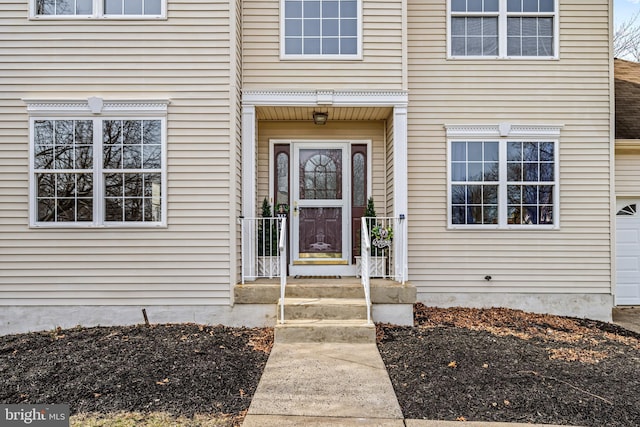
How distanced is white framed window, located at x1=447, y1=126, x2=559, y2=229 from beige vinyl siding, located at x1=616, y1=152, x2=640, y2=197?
4.63ft

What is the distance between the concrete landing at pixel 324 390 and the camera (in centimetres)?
316

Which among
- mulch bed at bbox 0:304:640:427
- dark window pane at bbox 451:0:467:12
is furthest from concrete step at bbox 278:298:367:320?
dark window pane at bbox 451:0:467:12

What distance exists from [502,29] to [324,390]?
604 centimetres

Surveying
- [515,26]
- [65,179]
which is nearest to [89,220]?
[65,179]

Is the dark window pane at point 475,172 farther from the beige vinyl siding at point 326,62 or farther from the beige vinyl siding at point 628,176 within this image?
the beige vinyl siding at point 628,176

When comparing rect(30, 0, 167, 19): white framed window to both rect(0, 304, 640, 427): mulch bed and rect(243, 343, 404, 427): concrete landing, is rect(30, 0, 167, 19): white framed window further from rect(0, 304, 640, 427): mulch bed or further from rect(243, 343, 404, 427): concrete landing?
rect(243, 343, 404, 427): concrete landing

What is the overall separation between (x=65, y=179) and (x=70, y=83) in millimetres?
1266

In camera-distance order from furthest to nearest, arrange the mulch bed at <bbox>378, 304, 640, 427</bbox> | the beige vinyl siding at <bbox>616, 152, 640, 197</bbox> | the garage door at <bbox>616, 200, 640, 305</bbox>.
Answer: the garage door at <bbox>616, 200, 640, 305</bbox>
the beige vinyl siding at <bbox>616, 152, 640, 197</bbox>
the mulch bed at <bbox>378, 304, 640, 427</bbox>

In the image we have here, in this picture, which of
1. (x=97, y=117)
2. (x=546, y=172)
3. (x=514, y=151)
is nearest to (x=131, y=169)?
(x=97, y=117)

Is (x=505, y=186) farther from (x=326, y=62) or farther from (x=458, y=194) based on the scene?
(x=326, y=62)

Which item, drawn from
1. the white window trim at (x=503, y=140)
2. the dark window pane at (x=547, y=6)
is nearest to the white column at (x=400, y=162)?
the white window trim at (x=503, y=140)

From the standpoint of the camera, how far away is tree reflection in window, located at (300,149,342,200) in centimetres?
693

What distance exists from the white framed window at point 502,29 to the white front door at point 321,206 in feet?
8.20

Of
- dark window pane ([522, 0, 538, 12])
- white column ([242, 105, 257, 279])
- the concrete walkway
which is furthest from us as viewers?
dark window pane ([522, 0, 538, 12])
